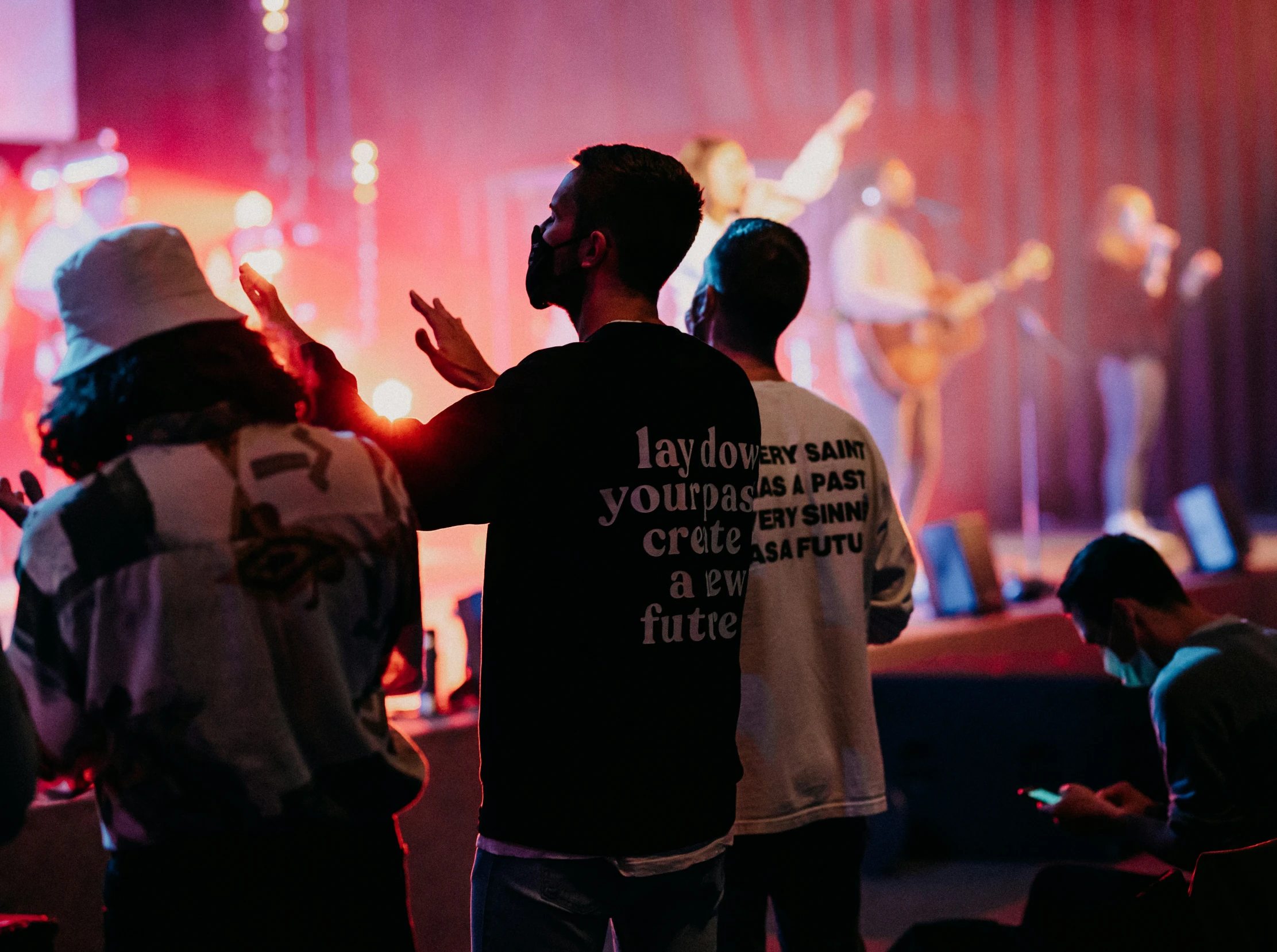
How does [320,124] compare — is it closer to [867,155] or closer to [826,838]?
[867,155]

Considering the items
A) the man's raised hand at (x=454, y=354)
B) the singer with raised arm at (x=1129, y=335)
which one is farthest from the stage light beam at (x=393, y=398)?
the man's raised hand at (x=454, y=354)

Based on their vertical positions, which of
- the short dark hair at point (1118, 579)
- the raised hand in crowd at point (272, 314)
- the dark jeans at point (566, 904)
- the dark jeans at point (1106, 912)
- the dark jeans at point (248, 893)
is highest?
the raised hand in crowd at point (272, 314)

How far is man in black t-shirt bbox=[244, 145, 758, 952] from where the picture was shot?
1.13 metres

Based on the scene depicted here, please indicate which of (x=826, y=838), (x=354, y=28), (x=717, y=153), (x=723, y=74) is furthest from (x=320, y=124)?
(x=826, y=838)

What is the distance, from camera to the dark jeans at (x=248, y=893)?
0.97m

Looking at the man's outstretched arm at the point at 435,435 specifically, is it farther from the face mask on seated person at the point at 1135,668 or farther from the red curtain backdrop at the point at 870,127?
the red curtain backdrop at the point at 870,127

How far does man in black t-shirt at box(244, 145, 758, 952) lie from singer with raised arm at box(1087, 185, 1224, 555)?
504 cm

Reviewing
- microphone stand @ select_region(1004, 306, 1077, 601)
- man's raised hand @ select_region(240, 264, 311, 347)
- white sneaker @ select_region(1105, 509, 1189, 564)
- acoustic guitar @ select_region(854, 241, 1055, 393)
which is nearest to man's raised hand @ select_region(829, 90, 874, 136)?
acoustic guitar @ select_region(854, 241, 1055, 393)

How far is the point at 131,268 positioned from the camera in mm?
1019

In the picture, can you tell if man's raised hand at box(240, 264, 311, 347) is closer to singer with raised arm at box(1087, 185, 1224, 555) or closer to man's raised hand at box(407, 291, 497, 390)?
man's raised hand at box(407, 291, 497, 390)

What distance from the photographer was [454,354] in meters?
1.31

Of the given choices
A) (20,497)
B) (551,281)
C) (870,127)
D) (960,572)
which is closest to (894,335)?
(960,572)

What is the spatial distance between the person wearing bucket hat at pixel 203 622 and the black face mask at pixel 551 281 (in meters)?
0.32

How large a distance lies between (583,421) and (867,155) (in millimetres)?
5946
